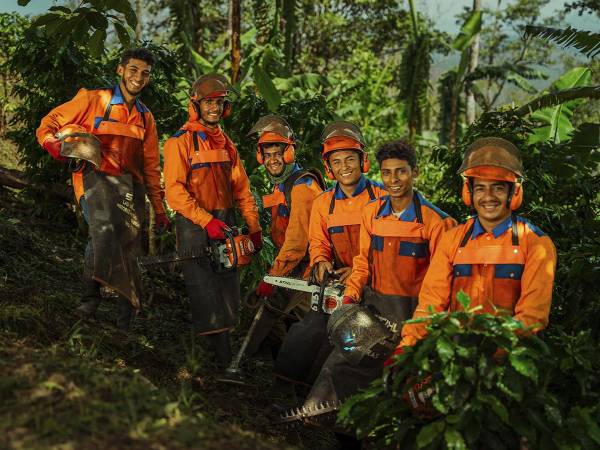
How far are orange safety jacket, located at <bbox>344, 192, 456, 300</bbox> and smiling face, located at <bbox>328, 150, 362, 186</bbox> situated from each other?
0.58 m

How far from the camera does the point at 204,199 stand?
6.25 meters

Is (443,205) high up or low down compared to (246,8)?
down

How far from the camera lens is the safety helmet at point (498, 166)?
443 centimetres

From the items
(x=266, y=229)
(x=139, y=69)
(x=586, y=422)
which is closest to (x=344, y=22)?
(x=266, y=229)

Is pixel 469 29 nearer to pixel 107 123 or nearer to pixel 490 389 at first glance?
pixel 107 123

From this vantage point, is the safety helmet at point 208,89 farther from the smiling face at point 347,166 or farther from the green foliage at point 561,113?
the green foliage at point 561,113

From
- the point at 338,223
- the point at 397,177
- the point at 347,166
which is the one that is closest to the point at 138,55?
the point at 347,166

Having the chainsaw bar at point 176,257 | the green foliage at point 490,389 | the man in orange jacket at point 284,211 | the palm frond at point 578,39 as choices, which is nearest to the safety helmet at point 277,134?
the man in orange jacket at point 284,211

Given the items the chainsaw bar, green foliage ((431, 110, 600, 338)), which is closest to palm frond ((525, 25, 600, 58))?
green foliage ((431, 110, 600, 338))

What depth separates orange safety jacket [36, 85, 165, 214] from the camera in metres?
5.99

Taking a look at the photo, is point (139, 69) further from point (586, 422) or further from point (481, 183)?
point (586, 422)

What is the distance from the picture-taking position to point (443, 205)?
7652 millimetres

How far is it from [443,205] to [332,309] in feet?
8.77

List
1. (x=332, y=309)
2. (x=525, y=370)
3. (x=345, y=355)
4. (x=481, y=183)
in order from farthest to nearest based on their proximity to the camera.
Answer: (x=332, y=309), (x=345, y=355), (x=481, y=183), (x=525, y=370)
